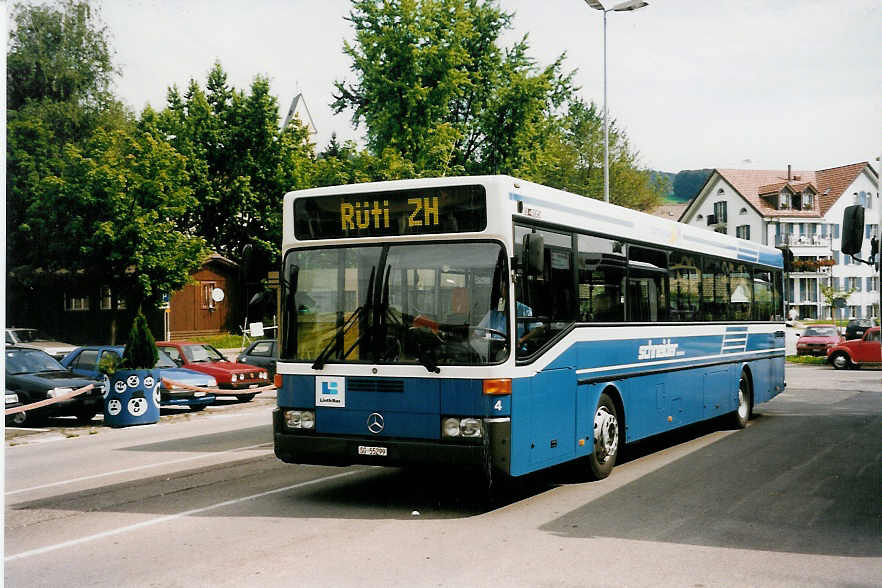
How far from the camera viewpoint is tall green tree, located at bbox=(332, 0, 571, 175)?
1441 inches

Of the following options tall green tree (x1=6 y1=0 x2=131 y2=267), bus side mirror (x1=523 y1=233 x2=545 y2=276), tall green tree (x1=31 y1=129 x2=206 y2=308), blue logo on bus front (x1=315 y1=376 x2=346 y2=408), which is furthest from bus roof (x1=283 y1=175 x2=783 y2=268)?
tall green tree (x1=6 y1=0 x2=131 y2=267)

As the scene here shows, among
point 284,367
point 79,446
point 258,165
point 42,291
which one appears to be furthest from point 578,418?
point 42,291

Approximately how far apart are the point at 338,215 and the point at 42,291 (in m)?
46.9

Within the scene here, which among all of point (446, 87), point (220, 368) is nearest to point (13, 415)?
point (220, 368)

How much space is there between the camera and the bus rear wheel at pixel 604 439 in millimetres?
9852

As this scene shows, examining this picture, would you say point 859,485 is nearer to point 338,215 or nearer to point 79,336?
point 338,215

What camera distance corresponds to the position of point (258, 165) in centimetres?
5156

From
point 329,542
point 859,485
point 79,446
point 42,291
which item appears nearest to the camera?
point 329,542

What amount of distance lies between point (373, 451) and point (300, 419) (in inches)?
33.9

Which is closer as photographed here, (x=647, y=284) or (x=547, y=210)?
(x=547, y=210)

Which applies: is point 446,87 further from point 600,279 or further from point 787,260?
point 600,279

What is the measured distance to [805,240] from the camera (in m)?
85.6

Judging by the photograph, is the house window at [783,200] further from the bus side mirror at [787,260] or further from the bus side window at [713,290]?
the bus side window at [713,290]

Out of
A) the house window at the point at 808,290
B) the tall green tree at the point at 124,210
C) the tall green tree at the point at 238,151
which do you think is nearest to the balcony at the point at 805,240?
the house window at the point at 808,290
